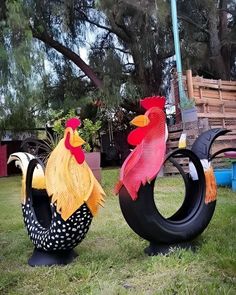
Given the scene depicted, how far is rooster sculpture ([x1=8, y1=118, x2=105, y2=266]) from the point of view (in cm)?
229

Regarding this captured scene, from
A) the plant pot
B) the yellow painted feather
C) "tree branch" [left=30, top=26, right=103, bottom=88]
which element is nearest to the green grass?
the yellow painted feather

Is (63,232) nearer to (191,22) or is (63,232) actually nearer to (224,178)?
(224,178)

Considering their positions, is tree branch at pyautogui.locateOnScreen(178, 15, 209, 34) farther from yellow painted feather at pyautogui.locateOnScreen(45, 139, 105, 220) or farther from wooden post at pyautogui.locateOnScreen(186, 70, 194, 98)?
yellow painted feather at pyautogui.locateOnScreen(45, 139, 105, 220)

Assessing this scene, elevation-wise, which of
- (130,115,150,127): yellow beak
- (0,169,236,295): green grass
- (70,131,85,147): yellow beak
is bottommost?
(0,169,236,295): green grass

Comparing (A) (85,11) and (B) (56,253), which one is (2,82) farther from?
(B) (56,253)

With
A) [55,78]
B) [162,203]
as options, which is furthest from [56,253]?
[55,78]

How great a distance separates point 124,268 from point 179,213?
729 mm

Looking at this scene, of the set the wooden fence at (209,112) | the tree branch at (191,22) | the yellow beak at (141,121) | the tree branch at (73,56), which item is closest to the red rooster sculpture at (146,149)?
the yellow beak at (141,121)

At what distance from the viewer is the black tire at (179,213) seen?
7.39ft

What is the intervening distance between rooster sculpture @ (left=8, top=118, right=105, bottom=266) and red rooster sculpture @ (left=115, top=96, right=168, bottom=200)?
245mm

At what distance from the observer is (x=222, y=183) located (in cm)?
571

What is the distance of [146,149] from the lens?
7.68ft

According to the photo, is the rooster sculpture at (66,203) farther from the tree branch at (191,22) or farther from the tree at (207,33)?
the tree branch at (191,22)

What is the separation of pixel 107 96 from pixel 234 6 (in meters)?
4.22
